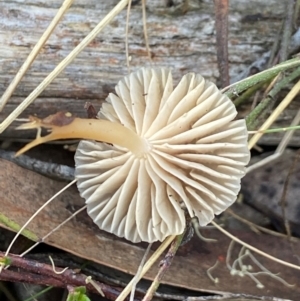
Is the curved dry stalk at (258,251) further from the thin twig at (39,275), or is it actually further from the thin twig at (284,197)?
the thin twig at (39,275)

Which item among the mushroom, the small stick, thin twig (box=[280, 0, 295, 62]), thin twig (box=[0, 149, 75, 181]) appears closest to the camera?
the mushroom

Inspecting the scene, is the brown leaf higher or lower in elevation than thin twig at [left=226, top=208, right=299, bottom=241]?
lower

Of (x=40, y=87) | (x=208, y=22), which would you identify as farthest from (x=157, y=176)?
(x=208, y=22)

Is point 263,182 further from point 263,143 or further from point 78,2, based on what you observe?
point 78,2

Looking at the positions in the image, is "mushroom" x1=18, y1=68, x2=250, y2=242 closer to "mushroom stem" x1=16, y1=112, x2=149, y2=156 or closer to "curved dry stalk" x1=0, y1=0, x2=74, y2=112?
"mushroom stem" x1=16, y1=112, x2=149, y2=156

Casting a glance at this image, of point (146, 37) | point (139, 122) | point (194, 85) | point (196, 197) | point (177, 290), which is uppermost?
point (146, 37)

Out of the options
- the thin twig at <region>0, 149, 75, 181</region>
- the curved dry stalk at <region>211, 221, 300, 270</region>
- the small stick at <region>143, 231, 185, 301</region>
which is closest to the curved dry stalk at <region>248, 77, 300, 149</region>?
the curved dry stalk at <region>211, 221, 300, 270</region>

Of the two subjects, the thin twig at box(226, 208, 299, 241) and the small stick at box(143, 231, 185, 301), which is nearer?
the small stick at box(143, 231, 185, 301)
